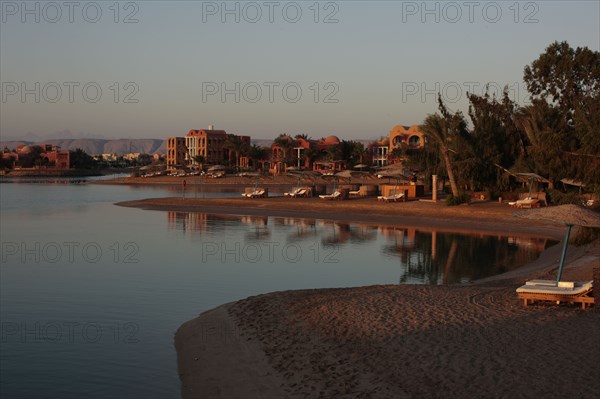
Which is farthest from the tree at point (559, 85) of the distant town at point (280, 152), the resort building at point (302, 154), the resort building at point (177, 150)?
the resort building at point (177, 150)

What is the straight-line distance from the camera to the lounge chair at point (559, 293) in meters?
12.7

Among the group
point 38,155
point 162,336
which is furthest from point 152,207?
point 38,155

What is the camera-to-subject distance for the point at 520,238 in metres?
30.5

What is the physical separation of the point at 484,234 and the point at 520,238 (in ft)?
6.65

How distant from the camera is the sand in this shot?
8.99 m

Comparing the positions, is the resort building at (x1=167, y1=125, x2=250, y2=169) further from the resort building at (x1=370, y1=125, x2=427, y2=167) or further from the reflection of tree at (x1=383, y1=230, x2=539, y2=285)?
the reflection of tree at (x1=383, y1=230, x2=539, y2=285)

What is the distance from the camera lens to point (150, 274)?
2166 cm

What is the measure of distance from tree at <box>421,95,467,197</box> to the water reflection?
9002 mm

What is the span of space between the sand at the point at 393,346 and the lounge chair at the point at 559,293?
0.19 m

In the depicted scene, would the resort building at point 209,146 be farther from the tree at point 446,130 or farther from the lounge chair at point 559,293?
the lounge chair at point 559,293

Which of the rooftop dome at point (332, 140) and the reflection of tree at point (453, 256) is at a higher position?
the rooftop dome at point (332, 140)

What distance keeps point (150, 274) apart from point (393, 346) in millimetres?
12747

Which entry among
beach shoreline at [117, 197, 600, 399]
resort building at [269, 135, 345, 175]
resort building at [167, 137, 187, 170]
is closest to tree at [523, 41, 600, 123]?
beach shoreline at [117, 197, 600, 399]

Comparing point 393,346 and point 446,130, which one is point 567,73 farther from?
point 393,346
